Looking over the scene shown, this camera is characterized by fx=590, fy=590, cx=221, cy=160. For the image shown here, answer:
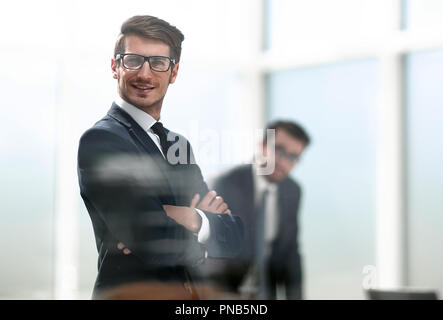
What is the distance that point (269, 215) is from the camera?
7.14 ft

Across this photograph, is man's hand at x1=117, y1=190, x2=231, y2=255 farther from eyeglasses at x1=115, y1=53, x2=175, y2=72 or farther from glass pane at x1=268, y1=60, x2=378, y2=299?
glass pane at x1=268, y1=60, x2=378, y2=299

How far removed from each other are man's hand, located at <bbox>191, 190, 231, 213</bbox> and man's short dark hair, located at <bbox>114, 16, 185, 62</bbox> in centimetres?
27

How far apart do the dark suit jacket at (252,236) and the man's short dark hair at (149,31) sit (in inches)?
11.6

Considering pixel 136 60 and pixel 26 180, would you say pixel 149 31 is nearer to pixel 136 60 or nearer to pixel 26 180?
pixel 136 60

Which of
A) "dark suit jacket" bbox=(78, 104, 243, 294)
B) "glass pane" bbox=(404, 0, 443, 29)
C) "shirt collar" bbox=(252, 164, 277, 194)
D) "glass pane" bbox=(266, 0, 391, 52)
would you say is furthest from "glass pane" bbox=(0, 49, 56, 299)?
"glass pane" bbox=(404, 0, 443, 29)

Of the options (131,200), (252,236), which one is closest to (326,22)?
(252,236)

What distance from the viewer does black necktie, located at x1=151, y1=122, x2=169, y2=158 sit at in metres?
1.12

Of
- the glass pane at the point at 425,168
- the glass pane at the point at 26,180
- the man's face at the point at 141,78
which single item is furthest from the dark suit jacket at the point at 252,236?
the glass pane at the point at 425,168

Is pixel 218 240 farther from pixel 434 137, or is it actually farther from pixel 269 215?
pixel 434 137

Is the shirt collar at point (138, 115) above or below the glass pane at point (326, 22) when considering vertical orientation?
below

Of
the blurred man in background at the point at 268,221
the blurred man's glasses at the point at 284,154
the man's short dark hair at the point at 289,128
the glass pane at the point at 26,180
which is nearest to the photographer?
the glass pane at the point at 26,180

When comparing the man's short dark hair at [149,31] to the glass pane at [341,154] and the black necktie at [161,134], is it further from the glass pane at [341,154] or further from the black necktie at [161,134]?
the glass pane at [341,154]

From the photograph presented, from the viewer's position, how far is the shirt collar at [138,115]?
1.09 metres

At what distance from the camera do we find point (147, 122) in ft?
3.65
